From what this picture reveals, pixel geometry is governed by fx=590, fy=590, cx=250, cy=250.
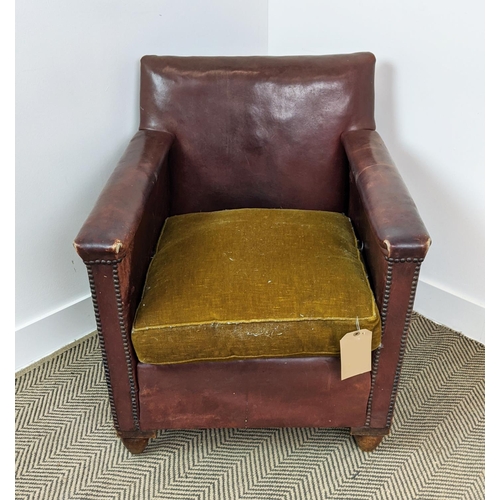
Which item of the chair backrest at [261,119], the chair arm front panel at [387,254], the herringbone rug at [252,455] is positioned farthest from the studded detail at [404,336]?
the chair backrest at [261,119]

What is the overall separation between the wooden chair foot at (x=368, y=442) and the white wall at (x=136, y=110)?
0.58 meters

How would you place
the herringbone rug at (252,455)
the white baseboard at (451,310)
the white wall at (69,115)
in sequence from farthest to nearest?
1. the white baseboard at (451,310)
2. the white wall at (69,115)
3. the herringbone rug at (252,455)

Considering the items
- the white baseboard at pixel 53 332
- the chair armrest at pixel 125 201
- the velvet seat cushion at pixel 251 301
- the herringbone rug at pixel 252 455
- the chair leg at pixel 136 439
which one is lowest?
the herringbone rug at pixel 252 455

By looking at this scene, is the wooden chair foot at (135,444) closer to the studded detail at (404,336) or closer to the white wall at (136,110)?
the white wall at (136,110)

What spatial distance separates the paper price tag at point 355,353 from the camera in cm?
124

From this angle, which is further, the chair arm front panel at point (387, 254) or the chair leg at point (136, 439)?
the chair leg at point (136, 439)

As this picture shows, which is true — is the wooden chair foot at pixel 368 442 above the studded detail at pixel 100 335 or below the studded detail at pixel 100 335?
below

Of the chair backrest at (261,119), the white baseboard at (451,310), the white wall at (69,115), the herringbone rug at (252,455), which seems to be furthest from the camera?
the white baseboard at (451,310)

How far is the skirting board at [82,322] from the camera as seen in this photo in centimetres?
174

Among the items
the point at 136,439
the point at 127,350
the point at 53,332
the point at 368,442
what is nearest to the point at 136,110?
the point at 53,332

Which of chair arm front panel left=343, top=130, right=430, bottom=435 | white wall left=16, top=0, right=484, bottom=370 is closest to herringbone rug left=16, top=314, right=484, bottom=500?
chair arm front panel left=343, top=130, right=430, bottom=435

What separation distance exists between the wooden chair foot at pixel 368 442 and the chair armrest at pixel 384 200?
20.4 inches

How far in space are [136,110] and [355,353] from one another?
1008 millimetres

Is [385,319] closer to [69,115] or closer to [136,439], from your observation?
[136,439]
